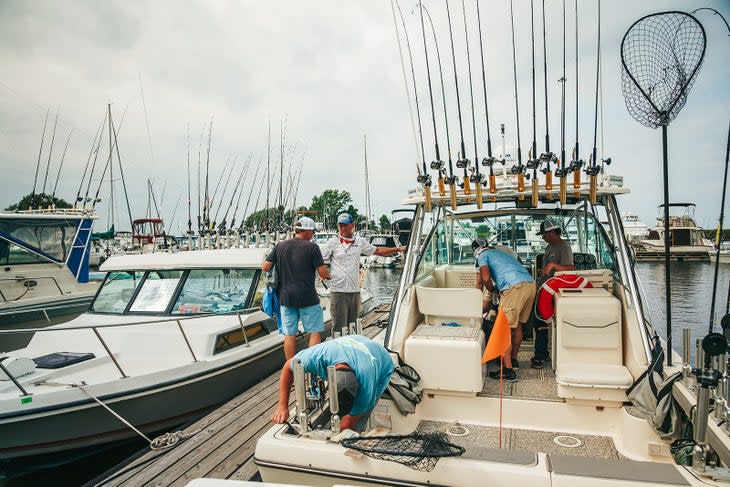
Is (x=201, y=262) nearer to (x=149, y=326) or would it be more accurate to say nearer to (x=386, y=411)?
(x=149, y=326)

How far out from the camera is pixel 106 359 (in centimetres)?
502

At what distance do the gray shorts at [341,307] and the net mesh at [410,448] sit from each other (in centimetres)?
303

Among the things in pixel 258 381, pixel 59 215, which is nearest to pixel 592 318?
pixel 258 381

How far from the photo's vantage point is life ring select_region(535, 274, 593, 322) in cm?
409

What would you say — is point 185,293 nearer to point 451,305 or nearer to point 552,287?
point 451,305

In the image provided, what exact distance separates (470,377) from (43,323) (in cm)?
962

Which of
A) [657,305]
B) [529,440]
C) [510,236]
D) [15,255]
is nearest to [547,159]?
[510,236]

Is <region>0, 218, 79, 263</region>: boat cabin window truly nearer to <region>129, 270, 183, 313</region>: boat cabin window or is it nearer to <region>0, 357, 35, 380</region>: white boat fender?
<region>129, 270, 183, 313</region>: boat cabin window

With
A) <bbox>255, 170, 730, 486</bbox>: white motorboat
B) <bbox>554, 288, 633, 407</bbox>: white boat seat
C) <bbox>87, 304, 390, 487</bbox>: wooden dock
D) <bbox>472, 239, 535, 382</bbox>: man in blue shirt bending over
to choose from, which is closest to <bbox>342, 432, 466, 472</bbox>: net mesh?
<bbox>255, 170, 730, 486</bbox>: white motorboat

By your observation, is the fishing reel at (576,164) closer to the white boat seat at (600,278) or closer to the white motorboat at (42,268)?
the white boat seat at (600,278)

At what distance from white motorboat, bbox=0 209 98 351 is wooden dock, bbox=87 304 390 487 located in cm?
641

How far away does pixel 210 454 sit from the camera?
3789mm

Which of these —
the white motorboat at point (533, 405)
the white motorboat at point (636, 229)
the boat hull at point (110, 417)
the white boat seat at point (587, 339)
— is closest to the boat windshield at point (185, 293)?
the boat hull at point (110, 417)

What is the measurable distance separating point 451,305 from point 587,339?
3.83 feet
